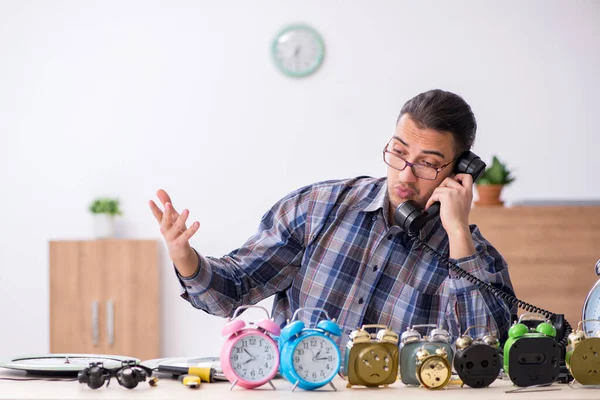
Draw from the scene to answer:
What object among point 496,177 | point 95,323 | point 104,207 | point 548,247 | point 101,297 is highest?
point 496,177

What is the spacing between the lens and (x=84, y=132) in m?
4.63

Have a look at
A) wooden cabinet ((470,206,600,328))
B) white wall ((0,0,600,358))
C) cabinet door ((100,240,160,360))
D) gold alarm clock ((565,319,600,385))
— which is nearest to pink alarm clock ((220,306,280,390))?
gold alarm clock ((565,319,600,385))

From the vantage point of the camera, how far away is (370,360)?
135cm

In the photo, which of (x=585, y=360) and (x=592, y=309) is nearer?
(x=585, y=360)

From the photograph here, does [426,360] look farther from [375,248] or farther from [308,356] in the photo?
[375,248]

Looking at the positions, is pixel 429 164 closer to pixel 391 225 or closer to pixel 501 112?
pixel 391 225

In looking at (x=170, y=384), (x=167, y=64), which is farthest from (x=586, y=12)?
(x=170, y=384)

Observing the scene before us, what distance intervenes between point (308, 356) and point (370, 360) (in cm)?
11

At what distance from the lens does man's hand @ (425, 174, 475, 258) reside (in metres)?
1.79

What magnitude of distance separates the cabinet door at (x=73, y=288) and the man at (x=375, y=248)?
2489mm

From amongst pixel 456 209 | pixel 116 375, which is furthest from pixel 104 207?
pixel 116 375

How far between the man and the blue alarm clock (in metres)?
0.55

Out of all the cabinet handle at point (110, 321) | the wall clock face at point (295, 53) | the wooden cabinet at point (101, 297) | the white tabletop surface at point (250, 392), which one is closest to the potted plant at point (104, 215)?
the wooden cabinet at point (101, 297)

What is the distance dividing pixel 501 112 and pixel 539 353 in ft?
10.9
